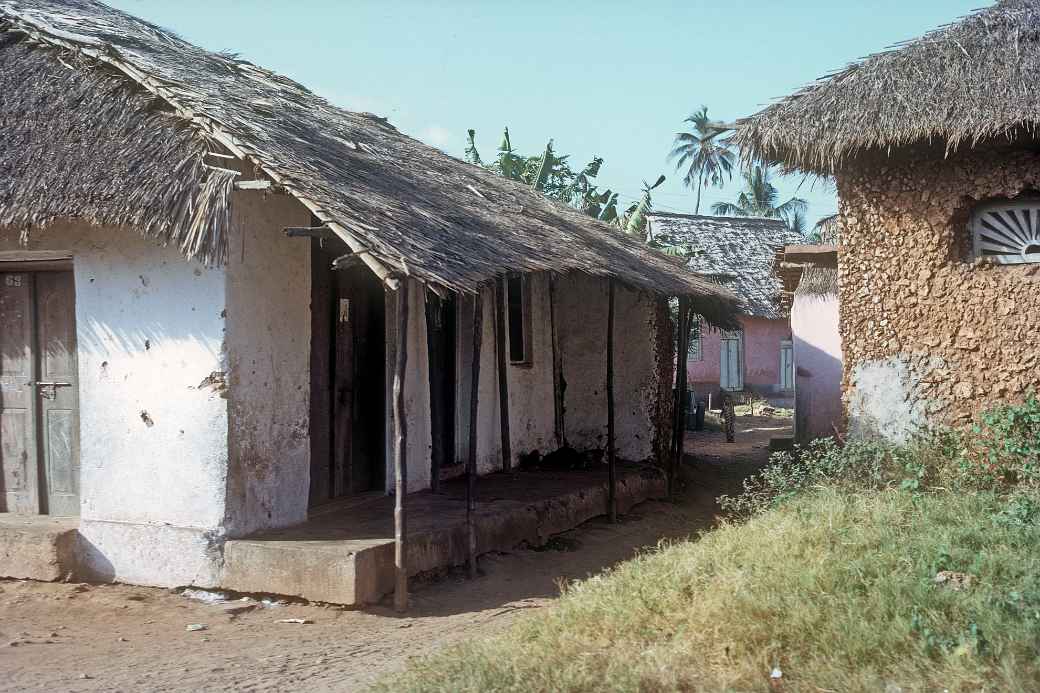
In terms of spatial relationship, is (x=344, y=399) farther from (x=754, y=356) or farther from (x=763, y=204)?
(x=763, y=204)

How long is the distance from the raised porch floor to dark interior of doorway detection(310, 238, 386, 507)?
0.25 m

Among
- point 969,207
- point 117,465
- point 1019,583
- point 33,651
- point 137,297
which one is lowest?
point 33,651

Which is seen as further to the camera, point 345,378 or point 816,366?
point 816,366

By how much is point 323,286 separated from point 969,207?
4.98 metres

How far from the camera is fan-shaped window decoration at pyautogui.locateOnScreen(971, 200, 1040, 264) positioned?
751 cm

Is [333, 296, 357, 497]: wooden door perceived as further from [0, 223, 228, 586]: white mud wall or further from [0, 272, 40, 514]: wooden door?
[0, 272, 40, 514]: wooden door

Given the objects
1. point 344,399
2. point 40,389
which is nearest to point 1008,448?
point 344,399

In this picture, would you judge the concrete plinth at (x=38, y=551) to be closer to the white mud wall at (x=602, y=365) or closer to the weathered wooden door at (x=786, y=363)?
the white mud wall at (x=602, y=365)

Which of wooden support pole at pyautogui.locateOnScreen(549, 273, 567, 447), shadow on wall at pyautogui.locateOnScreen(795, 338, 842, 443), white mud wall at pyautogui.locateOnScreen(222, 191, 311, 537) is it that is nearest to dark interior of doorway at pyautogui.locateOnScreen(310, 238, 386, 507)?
white mud wall at pyautogui.locateOnScreen(222, 191, 311, 537)

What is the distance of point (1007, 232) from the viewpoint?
7574 millimetres

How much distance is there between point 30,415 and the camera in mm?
6809

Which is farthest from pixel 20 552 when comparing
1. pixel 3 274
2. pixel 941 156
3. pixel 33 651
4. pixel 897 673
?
pixel 941 156

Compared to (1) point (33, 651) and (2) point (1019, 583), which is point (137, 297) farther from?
(2) point (1019, 583)

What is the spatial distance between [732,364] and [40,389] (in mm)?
19076
